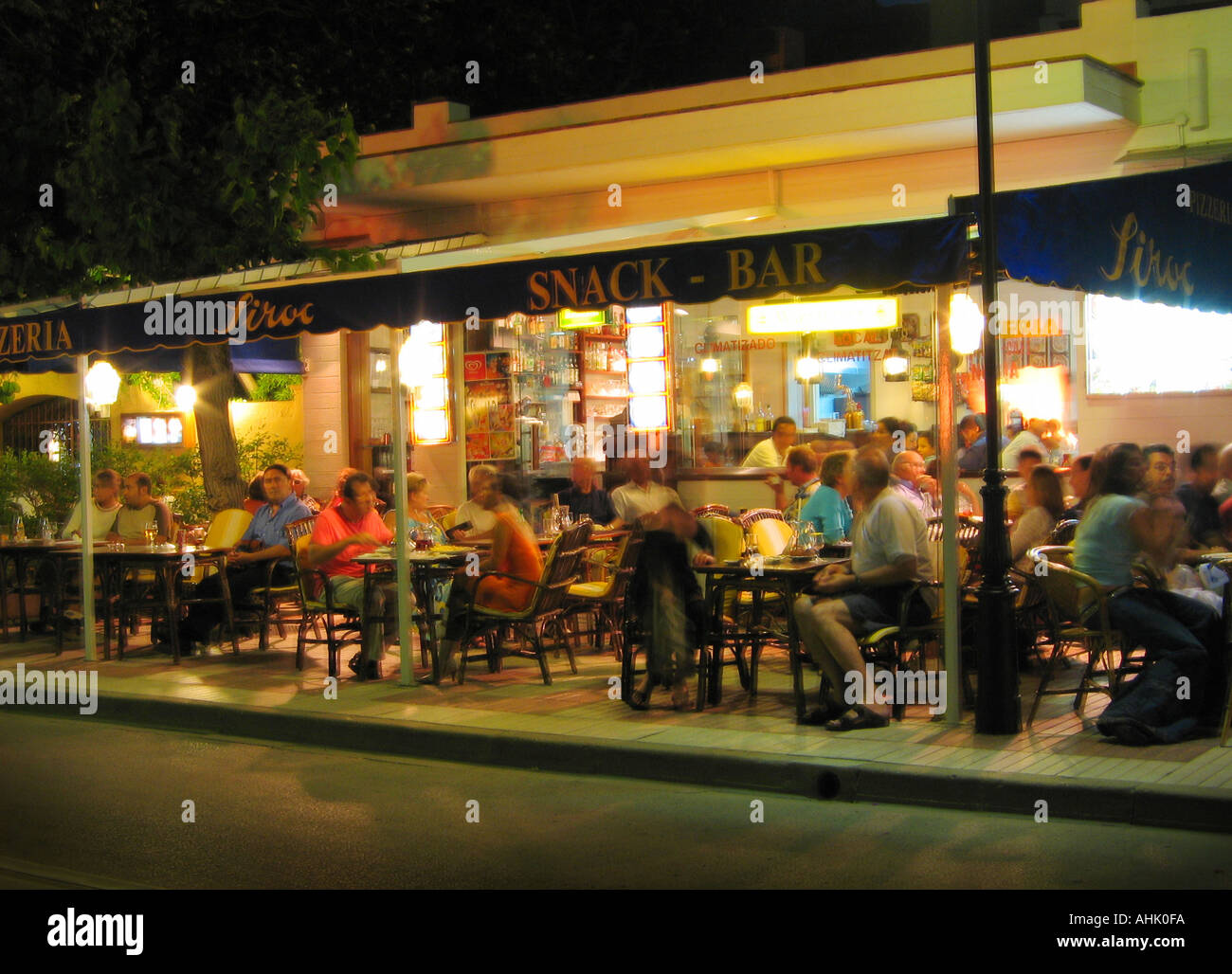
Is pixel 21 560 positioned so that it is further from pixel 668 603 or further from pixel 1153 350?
pixel 1153 350

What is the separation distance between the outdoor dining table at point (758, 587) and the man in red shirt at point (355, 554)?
9.46ft

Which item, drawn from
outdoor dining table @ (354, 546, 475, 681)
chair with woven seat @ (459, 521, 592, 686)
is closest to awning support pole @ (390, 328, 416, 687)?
outdoor dining table @ (354, 546, 475, 681)

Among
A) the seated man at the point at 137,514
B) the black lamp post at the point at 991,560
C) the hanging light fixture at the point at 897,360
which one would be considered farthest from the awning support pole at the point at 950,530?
the hanging light fixture at the point at 897,360

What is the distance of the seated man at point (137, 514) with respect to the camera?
527 inches

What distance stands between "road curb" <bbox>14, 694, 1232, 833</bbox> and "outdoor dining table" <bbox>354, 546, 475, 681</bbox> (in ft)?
4.78

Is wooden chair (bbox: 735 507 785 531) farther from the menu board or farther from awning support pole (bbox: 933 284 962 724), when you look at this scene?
the menu board

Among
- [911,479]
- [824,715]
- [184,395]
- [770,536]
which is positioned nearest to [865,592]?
[824,715]

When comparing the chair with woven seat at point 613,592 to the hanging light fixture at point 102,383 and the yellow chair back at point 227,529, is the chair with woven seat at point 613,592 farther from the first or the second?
the hanging light fixture at point 102,383

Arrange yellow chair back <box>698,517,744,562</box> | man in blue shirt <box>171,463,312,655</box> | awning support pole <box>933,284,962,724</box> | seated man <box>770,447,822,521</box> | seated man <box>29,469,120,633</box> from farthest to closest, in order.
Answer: seated man <box>29,469,120,633</box> → man in blue shirt <box>171,463,312,655</box> → seated man <box>770,447,822,521</box> → yellow chair back <box>698,517,744,562</box> → awning support pole <box>933,284,962,724</box>

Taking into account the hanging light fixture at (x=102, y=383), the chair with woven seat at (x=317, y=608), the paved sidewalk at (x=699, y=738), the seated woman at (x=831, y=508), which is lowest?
the paved sidewalk at (x=699, y=738)

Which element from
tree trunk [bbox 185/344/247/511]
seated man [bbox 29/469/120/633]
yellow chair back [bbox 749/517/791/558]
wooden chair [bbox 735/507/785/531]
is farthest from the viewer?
tree trunk [bbox 185/344/247/511]

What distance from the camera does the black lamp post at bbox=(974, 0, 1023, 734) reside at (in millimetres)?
7820
